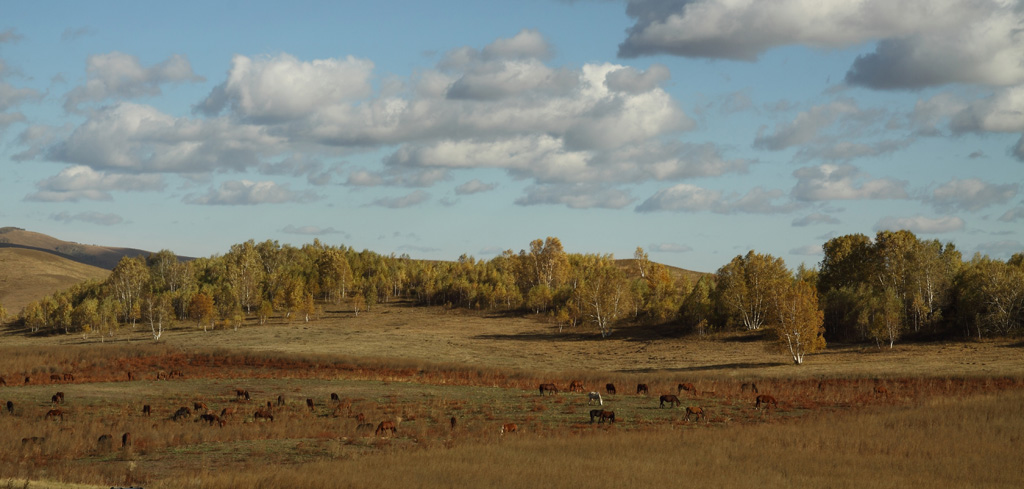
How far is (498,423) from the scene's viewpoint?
40.5 metres

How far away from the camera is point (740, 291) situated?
108500mm

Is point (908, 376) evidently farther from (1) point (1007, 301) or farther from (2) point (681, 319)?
(2) point (681, 319)

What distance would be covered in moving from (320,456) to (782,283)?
219 feet

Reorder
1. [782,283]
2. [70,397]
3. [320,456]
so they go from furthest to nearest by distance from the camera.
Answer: [782,283] → [70,397] → [320,456]

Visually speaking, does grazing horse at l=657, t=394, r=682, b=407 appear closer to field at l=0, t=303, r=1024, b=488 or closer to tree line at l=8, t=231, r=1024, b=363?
field at l=0, t=303, r=1024, b=488

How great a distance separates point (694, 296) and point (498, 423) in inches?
3130

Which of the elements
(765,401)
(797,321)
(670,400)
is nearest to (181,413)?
(670,400)

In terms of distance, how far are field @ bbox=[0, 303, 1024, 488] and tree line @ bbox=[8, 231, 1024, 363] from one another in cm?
769

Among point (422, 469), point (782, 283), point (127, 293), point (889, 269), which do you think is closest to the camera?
point (422, 469)

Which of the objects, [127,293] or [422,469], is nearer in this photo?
[422,469]

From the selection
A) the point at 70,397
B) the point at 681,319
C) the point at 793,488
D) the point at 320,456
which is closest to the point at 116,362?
the point at 70,397

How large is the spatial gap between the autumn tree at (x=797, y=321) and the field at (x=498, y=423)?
2461 millimetres

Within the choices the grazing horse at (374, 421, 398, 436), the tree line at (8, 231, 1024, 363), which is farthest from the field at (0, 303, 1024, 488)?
the tree line at (8, 231, 1024, 363)

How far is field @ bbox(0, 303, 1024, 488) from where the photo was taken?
28031 mm
